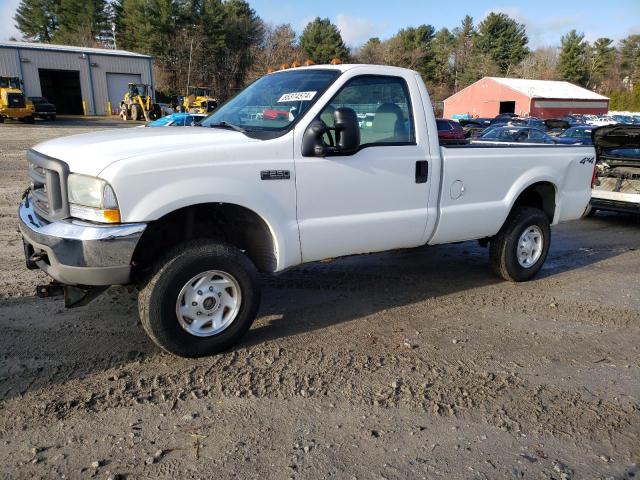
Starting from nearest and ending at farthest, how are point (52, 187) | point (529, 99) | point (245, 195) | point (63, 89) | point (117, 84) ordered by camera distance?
point (52, 187)
point (245, 195)
point (117, 84)
point (63, 89)
point (529, 99)

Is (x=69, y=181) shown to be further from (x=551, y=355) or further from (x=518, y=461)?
(x=551, y=355)

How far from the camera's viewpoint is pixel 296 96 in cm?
420

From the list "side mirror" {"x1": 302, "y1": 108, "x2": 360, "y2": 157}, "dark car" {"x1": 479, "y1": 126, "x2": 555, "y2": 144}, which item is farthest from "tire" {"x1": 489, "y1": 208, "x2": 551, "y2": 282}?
"dark car" {"x1": 479, "y1": 126, "x2": 555, "y2": 144}

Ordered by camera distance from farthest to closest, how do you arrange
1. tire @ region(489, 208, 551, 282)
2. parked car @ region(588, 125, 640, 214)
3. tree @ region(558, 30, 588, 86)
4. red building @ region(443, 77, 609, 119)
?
tree @ region(558, 30, 588, 86) < red building @ region(443, 77, 609, 119) < parked car @ region(588, 125, 640, 214) < tire @ region(489, 208, 551, 282)

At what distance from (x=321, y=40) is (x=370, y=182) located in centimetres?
7212

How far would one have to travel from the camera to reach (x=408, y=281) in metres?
5.80

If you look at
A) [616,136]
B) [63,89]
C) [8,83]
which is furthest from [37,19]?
[616,136]

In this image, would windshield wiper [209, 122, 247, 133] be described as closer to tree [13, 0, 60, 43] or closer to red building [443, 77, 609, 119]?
red building [443, 77, 609, 119]

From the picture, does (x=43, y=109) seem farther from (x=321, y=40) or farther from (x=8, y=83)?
(x=321, y=40)

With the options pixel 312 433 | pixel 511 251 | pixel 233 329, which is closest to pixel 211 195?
pixel 233 329

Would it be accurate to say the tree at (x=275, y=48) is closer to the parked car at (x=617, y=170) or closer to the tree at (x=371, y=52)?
the tree at (x=371, y=52)

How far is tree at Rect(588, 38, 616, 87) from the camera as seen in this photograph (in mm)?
84250

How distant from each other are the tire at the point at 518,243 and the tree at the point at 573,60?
3427 inches

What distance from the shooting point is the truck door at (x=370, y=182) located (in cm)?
404
